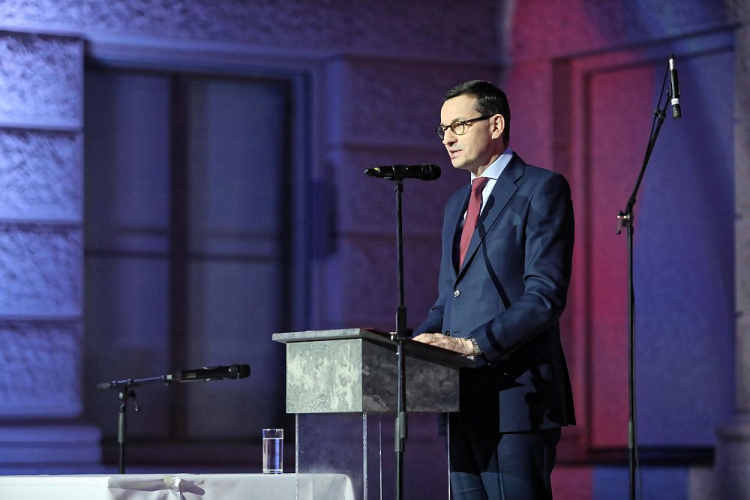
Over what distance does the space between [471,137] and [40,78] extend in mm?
3323

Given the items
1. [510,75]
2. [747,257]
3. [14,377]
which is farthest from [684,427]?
[14,377]

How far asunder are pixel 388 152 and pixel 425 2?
90 centimetres

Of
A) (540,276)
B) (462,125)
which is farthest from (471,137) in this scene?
Result: (540,276)

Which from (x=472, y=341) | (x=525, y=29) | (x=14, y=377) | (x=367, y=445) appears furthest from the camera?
(x=525, y=29)

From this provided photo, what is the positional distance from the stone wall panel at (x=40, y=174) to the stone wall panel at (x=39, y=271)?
10cm

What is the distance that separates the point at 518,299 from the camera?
2.97 meters

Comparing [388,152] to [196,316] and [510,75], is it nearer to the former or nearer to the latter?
[510,75]

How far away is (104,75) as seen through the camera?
603cm

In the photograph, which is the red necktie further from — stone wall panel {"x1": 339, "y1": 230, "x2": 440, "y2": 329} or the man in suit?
stone wall panel {"x1": 339, "y1": 230, "x2": 440, "y2": 329}

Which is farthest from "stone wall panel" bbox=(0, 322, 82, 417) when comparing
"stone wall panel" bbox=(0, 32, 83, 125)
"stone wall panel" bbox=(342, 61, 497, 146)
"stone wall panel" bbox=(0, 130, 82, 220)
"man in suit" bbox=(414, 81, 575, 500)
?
"man in suit" bbox=(414, 81, 575, 500)

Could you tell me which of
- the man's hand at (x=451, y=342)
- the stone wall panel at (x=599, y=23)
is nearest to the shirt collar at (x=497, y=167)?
the man's hand at (x=451, y=342)

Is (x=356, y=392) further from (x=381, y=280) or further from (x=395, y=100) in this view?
(x=395, y=100)

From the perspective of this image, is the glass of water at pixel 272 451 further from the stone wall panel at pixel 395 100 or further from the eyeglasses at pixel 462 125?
the stone wall panel at pixel 395 100

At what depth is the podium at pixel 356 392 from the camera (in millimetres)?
2674
